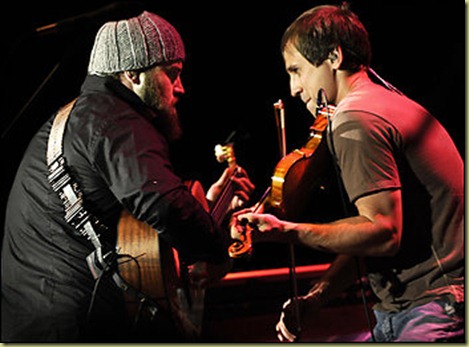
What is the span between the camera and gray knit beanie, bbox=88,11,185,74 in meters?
2.62

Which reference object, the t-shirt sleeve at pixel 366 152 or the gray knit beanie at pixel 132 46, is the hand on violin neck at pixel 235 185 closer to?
the gray knit beanie at pixel 132 46

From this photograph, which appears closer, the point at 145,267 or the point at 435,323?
the point at 435,323

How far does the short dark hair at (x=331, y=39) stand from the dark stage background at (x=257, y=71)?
Answer: 5.89ft

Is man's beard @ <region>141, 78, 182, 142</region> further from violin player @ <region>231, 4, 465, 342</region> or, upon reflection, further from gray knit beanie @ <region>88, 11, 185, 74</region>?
violin player @ <region>231, 4, 465, 342</region>

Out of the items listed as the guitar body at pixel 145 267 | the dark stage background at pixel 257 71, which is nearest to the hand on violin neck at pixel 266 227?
the guitar body at pixel 145 267

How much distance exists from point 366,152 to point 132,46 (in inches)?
41.8

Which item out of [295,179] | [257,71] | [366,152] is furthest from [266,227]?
[257,71]

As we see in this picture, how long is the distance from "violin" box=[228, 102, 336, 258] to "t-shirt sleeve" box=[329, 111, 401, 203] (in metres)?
0.15

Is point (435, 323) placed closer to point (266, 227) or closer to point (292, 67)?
point (266, 227)

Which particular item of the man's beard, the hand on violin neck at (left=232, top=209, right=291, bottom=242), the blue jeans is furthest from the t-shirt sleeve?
the man's beard

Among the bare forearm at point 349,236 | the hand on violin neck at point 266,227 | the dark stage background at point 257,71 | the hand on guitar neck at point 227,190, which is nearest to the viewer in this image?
the bare forearm at point 349,236

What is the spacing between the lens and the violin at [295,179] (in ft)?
7.88

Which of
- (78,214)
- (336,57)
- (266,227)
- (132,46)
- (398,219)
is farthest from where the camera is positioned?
(132,46)

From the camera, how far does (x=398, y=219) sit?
216 centimetres
